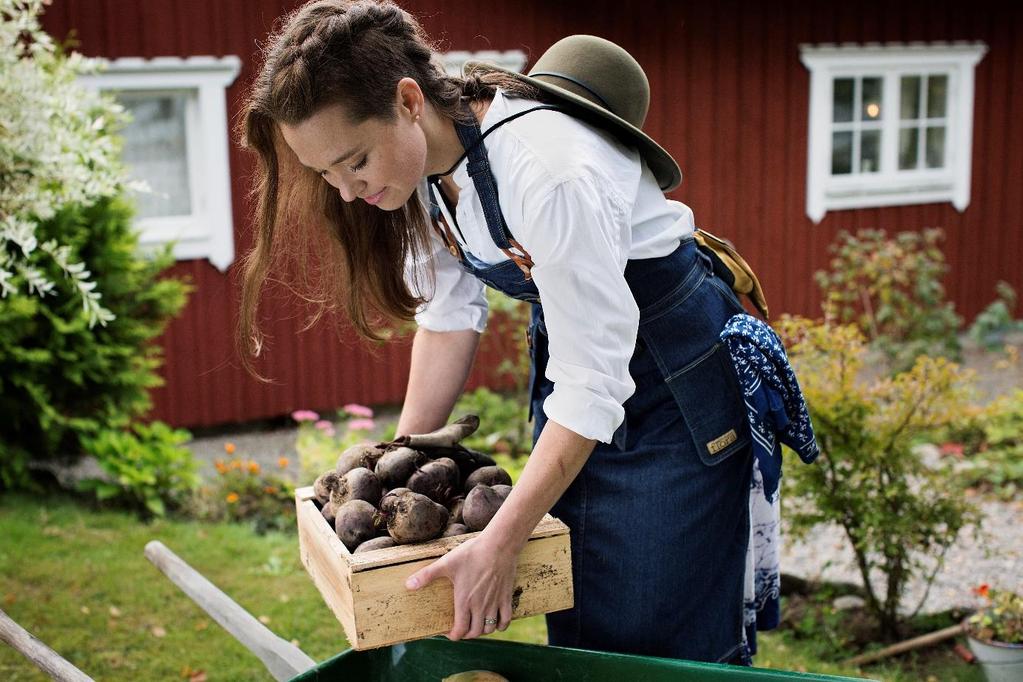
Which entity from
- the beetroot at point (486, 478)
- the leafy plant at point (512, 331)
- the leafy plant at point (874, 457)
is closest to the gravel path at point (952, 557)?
the leafy plant at point (874, 457)

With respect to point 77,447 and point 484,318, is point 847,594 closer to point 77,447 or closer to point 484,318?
point 484,318

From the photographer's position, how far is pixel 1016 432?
612 cm

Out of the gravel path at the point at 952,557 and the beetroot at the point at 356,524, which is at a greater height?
the beetroot at the point at 356,524

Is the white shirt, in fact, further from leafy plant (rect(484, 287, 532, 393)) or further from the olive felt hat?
leafy plant (rect(484, 287, 532, 393))

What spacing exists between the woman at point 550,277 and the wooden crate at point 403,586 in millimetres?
40

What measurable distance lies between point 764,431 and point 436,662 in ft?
2.64

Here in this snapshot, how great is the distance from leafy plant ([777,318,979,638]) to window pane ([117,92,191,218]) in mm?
4670

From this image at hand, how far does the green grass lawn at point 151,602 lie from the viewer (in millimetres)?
3910

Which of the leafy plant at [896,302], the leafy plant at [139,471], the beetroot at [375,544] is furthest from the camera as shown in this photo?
the leafy plant at [896,302]

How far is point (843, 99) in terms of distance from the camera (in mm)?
9359

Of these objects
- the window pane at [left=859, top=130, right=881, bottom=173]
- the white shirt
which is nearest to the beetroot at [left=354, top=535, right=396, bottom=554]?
the white shirt

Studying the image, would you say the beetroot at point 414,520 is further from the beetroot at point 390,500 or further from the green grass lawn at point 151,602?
the green grass lawn at point 151,602

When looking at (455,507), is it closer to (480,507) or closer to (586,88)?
Result: (480,507)

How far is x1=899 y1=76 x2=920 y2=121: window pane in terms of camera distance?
31.4 feet
